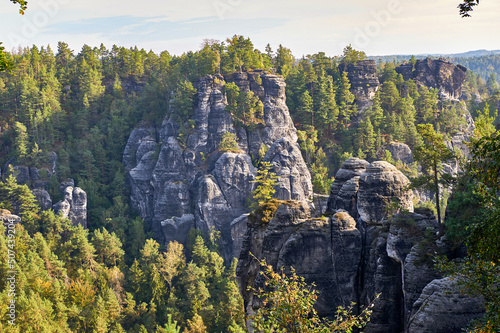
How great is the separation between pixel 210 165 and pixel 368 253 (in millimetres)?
49751

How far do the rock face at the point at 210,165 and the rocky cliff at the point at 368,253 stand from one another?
37.3m

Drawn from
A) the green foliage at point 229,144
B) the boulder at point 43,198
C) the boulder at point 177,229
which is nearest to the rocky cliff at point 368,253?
the green foliage at point 229,144

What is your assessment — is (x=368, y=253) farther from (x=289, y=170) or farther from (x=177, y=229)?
(x=177, y=229)

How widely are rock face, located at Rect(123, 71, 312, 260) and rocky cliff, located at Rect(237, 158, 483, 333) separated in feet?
122

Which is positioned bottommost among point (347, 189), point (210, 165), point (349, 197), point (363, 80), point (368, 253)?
point (368, 253)

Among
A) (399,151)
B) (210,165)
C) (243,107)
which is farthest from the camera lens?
(243,107)

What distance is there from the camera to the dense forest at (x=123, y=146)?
4959cm

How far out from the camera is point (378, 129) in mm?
72938

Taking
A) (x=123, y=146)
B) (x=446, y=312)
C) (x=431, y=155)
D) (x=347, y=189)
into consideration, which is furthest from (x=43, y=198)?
(x=446, y=312)

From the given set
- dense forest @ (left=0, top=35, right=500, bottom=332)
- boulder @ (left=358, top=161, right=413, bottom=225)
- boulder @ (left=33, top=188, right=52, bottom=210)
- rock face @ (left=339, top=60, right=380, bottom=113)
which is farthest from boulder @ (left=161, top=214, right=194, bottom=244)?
boulder @ (left=358, top=161, right=413, bottom=225)

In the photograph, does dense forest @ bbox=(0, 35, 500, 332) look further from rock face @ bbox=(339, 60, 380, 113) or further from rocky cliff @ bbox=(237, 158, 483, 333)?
rocky cliff @ bbox=(237, 158, 483, 333)

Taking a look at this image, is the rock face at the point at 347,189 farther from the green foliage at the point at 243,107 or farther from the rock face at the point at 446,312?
the green foliage at the point at 243,107

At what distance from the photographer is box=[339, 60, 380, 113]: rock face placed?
83375 mm

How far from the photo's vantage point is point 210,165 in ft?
240
